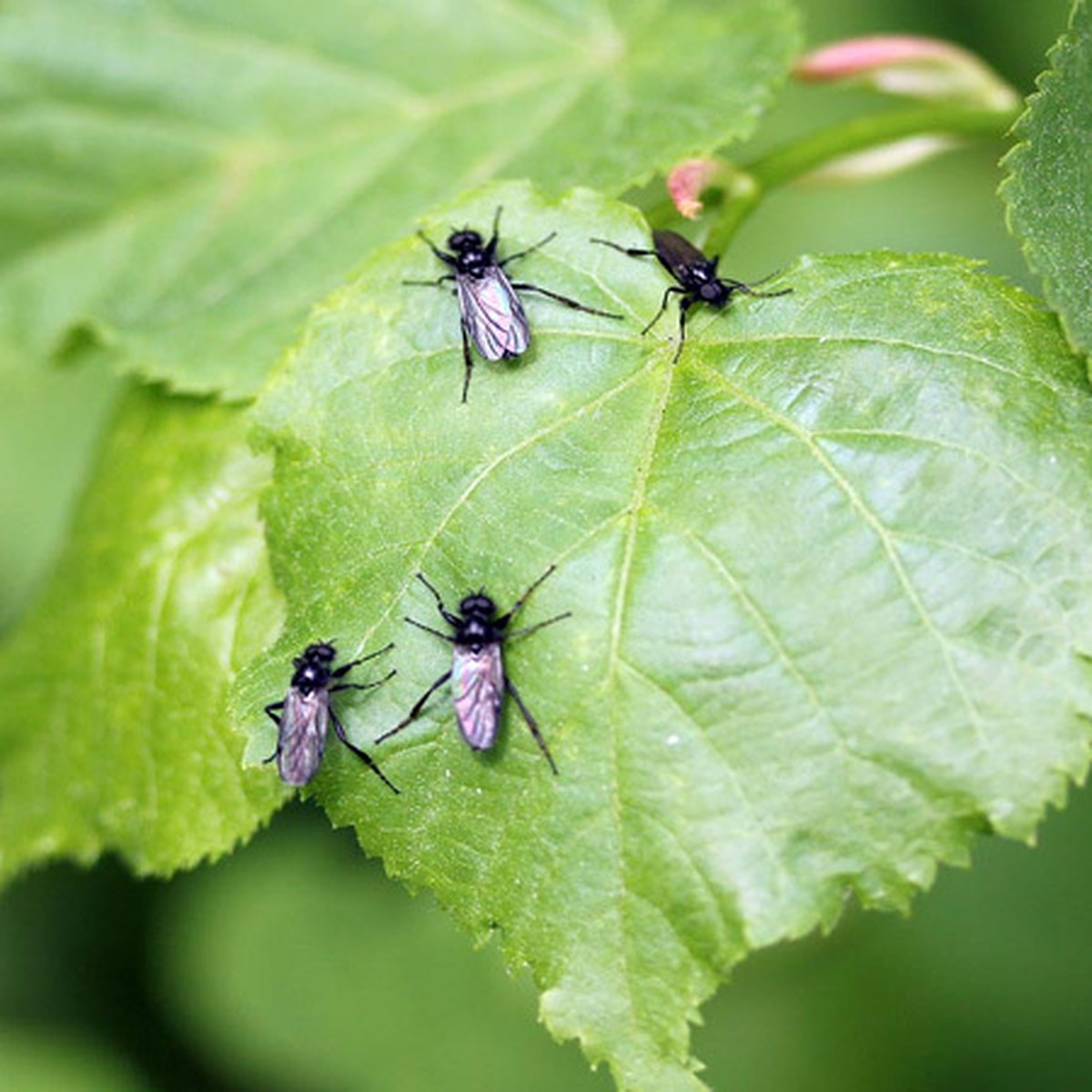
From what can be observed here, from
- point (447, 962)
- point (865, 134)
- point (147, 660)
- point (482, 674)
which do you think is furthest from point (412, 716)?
point (447, 962)

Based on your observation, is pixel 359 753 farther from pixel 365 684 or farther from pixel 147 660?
pixel 147 660

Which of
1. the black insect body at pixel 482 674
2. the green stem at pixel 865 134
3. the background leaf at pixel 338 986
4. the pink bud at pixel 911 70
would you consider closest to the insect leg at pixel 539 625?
the black insect body at pixel 482 674

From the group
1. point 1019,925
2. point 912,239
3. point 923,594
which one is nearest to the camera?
point 923,594

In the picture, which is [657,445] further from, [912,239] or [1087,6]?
[912,239]

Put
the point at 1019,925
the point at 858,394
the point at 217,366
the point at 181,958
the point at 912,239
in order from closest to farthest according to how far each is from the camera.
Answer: the point at 858,394 < the point at 217,366 < the point at 1019,925 < the point at 181,958 < the point at 912,239

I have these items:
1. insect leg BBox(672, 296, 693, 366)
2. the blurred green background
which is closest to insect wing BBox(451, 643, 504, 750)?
insect leg BBox(672, 296, 693, 366)

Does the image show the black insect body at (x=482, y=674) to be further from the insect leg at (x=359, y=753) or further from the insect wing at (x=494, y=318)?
the insect wing at (x=494, y=318)

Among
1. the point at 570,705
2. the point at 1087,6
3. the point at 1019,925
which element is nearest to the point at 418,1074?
the point at 1019,925
